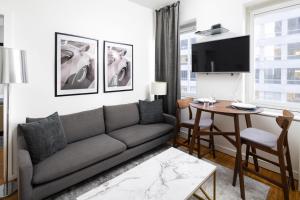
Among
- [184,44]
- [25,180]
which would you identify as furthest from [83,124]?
[184,44]

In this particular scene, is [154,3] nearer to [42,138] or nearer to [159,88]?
[159,88]

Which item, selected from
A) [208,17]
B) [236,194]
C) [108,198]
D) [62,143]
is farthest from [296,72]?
[62,143]

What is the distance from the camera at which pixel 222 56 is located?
276 centimetres

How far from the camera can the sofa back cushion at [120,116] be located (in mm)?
2835

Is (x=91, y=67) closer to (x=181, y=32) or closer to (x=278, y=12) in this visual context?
(x=181, y=32)

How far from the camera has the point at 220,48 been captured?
278cm

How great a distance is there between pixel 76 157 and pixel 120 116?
112cm

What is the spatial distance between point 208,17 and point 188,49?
28.7 inches

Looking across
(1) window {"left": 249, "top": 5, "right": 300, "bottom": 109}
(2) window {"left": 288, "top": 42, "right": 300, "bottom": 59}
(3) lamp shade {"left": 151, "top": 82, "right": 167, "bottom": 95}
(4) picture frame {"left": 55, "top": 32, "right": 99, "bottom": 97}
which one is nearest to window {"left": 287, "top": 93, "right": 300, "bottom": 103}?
(1) window {"left": 249, "top": 5, "right": 300, "bottom": 109}

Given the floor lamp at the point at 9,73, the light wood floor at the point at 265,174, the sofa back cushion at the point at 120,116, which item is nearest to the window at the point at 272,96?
the light wood floor at the point at 265,174

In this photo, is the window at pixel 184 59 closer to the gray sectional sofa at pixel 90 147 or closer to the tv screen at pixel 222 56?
the tv screen at pixel 222 56

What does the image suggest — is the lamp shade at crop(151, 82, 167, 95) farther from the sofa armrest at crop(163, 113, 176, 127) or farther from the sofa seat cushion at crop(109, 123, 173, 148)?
the sofa seat cushion at crop(109, 123, 173, 148)

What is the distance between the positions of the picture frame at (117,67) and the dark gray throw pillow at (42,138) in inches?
45.8

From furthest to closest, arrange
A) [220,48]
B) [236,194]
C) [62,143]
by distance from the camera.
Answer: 1. [220,48]
2. [62,143]
3. [236,194]
